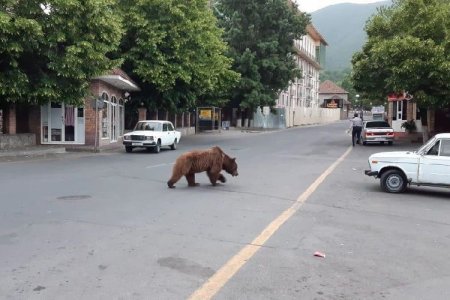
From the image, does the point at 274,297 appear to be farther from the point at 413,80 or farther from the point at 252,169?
the point at 413,80

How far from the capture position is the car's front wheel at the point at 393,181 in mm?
12734

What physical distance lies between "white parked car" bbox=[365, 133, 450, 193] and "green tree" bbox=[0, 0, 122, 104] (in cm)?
1405

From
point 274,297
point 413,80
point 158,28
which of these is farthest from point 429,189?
point 158,28

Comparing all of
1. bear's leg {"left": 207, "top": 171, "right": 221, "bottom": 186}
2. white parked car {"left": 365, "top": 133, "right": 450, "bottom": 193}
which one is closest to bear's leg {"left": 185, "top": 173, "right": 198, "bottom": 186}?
bear's leg {"left": 207, "top": 171, "right": 221, "bottom": 186}

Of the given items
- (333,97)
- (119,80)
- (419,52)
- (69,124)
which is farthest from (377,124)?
(333,97)

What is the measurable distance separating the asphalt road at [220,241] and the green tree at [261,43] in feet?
134

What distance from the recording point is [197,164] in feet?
40.6

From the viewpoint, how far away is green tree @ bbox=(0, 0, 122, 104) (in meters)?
21.5

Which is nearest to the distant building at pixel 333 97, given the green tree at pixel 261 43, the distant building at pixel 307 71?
the distant building at pixel 307 71

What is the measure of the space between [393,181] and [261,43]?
43.0 metres

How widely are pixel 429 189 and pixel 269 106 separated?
44.1m

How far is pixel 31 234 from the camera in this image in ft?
24.8

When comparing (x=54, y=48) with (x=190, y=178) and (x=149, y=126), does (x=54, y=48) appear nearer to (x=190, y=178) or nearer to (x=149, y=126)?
(x=149, y=126)

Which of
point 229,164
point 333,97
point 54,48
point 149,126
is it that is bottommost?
point 229,164
